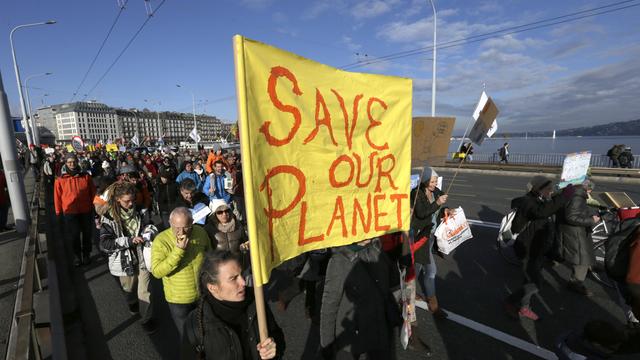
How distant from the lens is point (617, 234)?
2.87 metres

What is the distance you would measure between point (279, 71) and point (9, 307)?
4847 mm

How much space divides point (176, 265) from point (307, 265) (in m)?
1.49

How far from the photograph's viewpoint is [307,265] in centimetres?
379

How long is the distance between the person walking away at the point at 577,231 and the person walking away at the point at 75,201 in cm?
733

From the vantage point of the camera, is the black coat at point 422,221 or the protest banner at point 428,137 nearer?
the protest banner at point 428,137

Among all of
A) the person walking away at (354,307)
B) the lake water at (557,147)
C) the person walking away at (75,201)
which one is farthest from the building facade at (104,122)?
the person walking away at (354,307)

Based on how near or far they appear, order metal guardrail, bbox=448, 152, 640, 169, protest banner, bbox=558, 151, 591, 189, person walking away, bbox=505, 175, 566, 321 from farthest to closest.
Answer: metal guardrail, bbox=448, 152, 640, 169 < protest banner, bbox=558, 151, 591, 189 < person walking away, bbox=505, 175, 566, 321

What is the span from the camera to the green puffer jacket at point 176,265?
2.78 m

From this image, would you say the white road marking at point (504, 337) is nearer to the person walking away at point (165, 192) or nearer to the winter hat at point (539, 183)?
the winter hat at point (539, 183)

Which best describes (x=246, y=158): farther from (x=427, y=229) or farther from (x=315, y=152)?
(x=427, y=229)

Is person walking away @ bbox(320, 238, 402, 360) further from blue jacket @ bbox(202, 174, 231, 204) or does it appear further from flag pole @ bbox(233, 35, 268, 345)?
blue jacket @ bbox(202, 174, 231, 204)

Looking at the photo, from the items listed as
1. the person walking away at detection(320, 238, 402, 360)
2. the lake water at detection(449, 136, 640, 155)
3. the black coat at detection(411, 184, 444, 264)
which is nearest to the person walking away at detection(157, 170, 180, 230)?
the black coat at detection(411, 184, 444, 264)

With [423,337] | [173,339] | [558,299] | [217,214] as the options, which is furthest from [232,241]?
[558,299]

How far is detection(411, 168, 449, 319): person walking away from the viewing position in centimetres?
370
